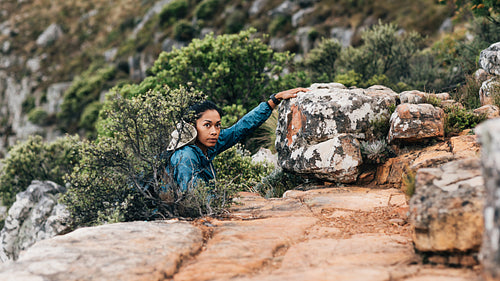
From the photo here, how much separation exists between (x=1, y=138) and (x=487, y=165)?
1914 inches

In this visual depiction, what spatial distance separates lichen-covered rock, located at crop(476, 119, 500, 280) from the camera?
5.86 ft

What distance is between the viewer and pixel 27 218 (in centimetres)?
1227

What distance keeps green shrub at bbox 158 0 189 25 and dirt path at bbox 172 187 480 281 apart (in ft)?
125

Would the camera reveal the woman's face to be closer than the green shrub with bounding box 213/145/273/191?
Yes

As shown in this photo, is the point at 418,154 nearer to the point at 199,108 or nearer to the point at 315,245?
the point at 315,245

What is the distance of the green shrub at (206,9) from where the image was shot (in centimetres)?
3741

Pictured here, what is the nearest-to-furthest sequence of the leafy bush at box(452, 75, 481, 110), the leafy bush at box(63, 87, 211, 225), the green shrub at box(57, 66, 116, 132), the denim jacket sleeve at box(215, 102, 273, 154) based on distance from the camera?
the leafy bush at box(63, 87, 211, 225), the denim jacket sleeve at box(215, 102, 273, 154), the leafy bush at box(452, 75, 481, 110), the green shrub at box(57, 66, 116, 132)

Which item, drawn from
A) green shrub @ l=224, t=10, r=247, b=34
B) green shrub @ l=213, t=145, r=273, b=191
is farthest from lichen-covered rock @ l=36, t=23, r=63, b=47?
green shrub @ l=213, t=145, r=273, b=191

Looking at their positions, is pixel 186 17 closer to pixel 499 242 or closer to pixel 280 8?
pixel 280 8

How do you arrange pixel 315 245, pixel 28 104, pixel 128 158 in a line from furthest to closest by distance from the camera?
pixel 28 104, pixel 128 158, pixel 315 245

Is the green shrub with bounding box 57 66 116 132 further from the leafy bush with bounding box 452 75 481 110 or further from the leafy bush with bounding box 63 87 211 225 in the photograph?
the leafy bush with bounding box 452 75 481 110

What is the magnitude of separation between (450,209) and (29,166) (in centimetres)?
1709

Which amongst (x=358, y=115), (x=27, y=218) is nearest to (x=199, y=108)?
(x=358, y=115)

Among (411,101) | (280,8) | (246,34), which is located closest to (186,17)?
(280,8)
